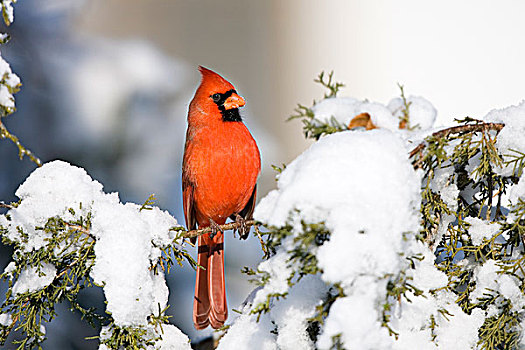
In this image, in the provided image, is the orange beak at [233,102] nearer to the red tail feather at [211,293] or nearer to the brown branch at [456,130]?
the red tail feather at [211,293]

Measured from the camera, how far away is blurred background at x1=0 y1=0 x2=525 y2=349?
233cm

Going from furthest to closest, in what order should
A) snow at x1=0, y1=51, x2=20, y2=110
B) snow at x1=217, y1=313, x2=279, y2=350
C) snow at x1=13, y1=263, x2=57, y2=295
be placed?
snow at x1=13, y1=263, x2=57, y2=295 → snow at x1=217, y1=313, x2=279, y2=350 → snow at x1=0, y1=51, x2=20, y2=110

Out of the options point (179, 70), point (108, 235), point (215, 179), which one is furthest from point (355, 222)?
point (179, 70)

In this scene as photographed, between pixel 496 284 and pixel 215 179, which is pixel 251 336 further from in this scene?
pixel 215 179

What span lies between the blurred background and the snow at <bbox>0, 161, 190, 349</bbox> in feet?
4.10

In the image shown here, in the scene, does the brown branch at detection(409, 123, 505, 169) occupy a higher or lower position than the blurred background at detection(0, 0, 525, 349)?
lower

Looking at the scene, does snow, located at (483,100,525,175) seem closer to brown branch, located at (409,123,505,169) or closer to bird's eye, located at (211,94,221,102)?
brown branch, located at (409,123,505,169)

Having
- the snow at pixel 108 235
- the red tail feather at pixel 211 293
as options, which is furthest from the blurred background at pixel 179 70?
the snow at pixel 108 235

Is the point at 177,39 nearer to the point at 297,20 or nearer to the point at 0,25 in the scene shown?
the point at 297,20

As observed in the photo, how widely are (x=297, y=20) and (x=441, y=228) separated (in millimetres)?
2489

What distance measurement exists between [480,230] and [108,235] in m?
0.59

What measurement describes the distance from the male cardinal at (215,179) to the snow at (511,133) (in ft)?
2.75

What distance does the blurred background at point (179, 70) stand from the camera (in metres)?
2.33

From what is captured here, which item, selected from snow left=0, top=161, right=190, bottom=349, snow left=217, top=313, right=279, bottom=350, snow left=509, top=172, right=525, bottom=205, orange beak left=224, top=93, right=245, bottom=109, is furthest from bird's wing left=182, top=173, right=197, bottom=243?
snow left=509, top=172, right=525, bottom=205
